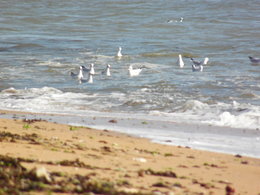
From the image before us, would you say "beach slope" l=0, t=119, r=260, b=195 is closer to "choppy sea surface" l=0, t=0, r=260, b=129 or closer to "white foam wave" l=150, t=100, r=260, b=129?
"white foam wave" l=150, t=100, r=260, b=129

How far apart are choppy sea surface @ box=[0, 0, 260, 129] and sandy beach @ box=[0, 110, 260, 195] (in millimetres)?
2863

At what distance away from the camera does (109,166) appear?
19.9 ft

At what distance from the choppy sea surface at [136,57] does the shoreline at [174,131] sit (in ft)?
1.70

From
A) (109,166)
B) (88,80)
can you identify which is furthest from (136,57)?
(109,166)

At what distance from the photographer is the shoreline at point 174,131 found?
330 inches

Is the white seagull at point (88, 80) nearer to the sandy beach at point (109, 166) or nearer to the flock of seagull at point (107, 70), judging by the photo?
the flock of seagull at point (107, 70)

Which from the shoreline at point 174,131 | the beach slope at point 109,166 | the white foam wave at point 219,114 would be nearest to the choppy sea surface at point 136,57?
the white foam wave at point 219,114

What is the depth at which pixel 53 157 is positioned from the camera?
6.17m

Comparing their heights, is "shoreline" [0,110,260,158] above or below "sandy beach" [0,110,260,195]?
below

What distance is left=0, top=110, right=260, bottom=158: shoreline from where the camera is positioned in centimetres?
839

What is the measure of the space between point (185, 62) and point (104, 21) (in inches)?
568

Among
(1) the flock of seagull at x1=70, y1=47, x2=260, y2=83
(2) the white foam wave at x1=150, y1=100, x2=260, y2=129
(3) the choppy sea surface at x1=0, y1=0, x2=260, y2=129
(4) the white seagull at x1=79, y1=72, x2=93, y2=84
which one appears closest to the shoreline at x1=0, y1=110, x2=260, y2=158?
(2) the white foam wave at x1=150, y1=100, x2=260, y2=129

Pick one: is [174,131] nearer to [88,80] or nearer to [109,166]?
[109,166]

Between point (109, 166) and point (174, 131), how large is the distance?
3479mm
